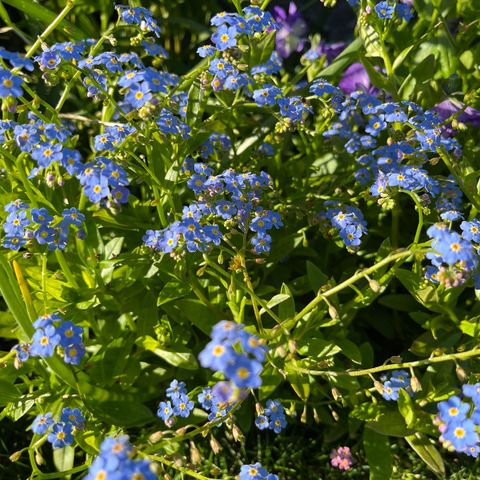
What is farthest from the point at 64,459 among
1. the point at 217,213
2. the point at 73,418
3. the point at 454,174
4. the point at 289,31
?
the point at 289,31

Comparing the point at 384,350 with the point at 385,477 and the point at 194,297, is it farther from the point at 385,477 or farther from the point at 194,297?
the point at 194,297

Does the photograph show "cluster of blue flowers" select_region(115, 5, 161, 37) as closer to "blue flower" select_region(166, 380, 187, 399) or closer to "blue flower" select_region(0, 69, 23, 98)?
"blue flower" select_region(0, 69, 23, 98)

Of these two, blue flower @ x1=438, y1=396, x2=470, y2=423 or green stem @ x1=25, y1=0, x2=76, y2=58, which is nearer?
blue flower @ x1=438, y1=396, x2=470, y2=423

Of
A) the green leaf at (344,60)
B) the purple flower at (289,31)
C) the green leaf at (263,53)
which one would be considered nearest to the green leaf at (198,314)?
the green leaf at (263,53)

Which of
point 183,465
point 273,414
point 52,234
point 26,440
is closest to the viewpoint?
point 183,465

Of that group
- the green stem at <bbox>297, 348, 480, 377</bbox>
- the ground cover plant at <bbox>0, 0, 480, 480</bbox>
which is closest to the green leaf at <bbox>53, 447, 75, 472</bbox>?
the ground cover plant at <bbox>0, 0, 480, 480</bbox>

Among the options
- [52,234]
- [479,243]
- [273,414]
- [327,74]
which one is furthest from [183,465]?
[327,74]

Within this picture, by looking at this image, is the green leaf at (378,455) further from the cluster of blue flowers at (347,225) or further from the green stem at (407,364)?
the cluster of blue flowers at (347,225)
